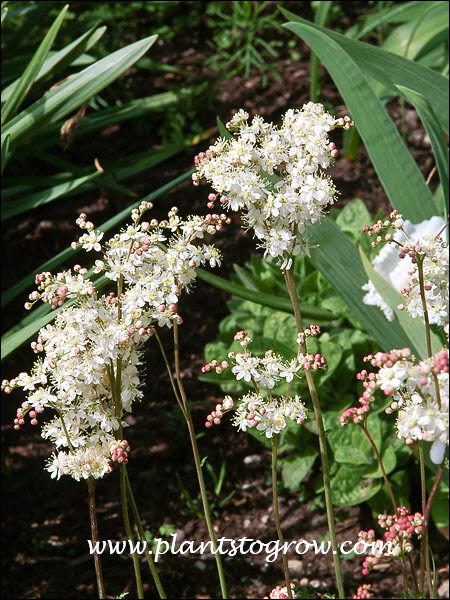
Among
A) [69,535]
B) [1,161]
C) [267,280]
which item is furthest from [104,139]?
[69,535]

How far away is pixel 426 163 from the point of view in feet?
9.80

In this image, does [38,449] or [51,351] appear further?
[38,449]

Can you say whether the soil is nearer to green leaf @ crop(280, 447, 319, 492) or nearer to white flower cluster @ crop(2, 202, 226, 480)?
green leaf @ crop(280, 447, 319, 492)

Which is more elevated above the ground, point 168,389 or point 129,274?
point 168,389

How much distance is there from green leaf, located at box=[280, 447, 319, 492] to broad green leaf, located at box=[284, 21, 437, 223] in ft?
2.09

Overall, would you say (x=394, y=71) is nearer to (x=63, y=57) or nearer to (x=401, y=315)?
(x=401, y=315)

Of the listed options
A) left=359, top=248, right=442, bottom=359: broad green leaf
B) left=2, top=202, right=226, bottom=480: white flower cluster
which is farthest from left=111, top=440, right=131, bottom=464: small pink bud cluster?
left=359, top=248, right=442, bottom=359: broad green leaf

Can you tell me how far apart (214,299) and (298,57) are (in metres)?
1.34

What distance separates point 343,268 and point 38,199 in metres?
1.10

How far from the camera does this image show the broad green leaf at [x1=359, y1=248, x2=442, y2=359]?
1.51 metres

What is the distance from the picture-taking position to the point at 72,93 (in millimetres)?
2152

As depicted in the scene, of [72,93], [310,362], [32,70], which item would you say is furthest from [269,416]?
[32,70]

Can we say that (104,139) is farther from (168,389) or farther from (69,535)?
(69,535)

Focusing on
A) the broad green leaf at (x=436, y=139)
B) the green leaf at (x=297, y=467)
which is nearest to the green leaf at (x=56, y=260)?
the broad green leaf at (x=436, y=139)
